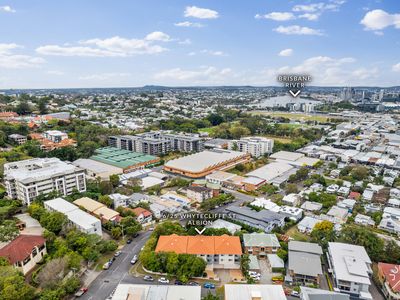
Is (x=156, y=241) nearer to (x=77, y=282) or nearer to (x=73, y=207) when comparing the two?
(x=77, y=282)

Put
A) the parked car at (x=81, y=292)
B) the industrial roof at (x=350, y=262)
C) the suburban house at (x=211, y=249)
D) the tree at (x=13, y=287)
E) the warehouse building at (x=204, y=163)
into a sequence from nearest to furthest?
the tree at (x=13, y=287) < the parked car at (x=81, y=292) < the industrial roof at (x=350, y=262) < the suburban house at (x=211, y=249) < the warehouse building at (x=204, y=163)

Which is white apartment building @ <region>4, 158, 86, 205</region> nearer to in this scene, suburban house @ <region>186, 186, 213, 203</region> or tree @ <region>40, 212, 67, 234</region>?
tree @ <region>40, 212, 67, 234</region>

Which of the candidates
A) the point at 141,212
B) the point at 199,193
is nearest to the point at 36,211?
the point at 141,212

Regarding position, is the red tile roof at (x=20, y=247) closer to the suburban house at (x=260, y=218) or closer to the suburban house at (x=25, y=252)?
the suburban house at (x=25, y=252)

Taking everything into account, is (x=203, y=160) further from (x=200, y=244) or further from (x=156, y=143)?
(x=200, y=244)

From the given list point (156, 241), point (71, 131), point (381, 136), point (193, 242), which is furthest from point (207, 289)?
point (381, 136)

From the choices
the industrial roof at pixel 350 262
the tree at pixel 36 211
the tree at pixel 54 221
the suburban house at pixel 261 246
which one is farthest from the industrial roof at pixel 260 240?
the tree at pixel 36 211
